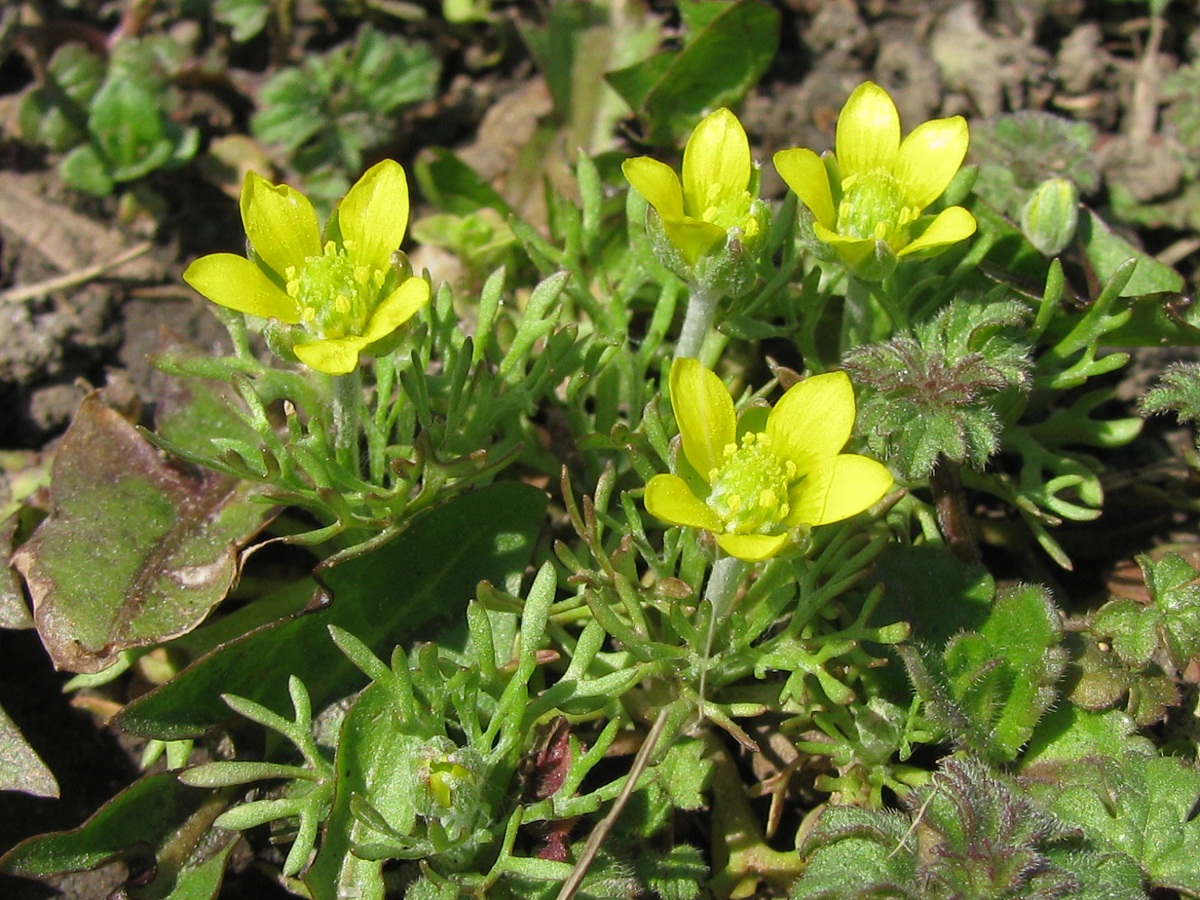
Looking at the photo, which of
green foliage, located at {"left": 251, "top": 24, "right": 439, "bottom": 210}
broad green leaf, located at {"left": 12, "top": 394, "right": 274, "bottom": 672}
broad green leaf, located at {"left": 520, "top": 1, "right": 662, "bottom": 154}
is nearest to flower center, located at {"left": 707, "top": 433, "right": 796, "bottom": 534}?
broad green leaf, located at {"left": 12, "top": 394, "right": 274, "bottom": 672}

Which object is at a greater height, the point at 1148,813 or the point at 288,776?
the point at 288,776

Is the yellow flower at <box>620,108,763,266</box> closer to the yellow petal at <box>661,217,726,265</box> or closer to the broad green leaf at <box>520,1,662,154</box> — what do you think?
the yellow petal at <box>661,217,726,265</box>

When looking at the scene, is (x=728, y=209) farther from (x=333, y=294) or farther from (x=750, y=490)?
(x=333, y=294)

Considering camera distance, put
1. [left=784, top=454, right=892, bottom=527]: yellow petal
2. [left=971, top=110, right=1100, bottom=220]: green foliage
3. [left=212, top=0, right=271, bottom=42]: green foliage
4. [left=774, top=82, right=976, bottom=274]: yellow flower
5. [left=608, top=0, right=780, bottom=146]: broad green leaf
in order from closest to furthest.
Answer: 1. [left=784, top=454, right=892, bottom=527]: yellow petal
2. [left=774, top=82, right=976, bottom=274]: yellow flower
3. [left=971, top=110, right=1100, bottom=220]: green foliage
4. [left=608, top=0, right=780, bottom=146]: broad green leaf
5. [left=212, top=0, right=271, bottom=42]: green foliage

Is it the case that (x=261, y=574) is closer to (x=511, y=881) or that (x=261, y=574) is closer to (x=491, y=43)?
(x=511, y=881)

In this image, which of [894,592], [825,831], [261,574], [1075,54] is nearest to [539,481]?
[261,574]

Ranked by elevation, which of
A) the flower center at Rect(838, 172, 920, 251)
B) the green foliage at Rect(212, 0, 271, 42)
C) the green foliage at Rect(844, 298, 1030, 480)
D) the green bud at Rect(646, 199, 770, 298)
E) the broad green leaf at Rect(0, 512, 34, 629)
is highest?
the green foliage at Rect(212, 0, 271, 42)

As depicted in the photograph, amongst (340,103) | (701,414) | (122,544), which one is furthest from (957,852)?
(340,103)
